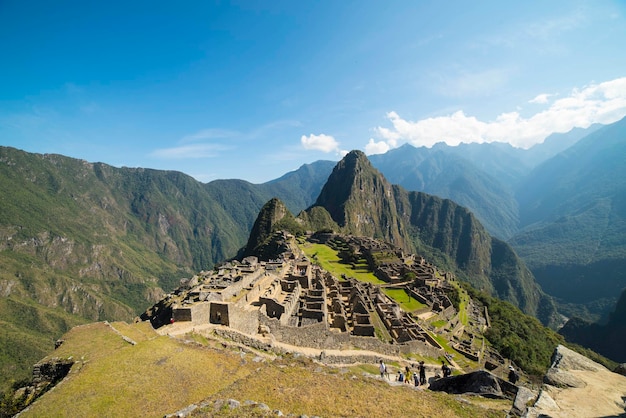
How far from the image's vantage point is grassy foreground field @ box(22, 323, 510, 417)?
33.7ft

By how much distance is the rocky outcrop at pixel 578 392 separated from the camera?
7820 mm

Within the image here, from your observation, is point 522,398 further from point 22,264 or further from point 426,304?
point 22,264

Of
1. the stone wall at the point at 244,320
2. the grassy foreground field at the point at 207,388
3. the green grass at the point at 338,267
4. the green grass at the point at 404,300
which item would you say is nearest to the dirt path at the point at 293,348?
the stone wall at the point at 244,320

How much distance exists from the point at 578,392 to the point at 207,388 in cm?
1240

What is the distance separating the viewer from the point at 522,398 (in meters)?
9.83

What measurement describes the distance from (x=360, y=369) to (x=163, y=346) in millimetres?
13438

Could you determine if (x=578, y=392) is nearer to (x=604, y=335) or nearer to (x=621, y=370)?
(x=621, y=370)

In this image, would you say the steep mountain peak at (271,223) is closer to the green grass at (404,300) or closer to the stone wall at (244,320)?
the green grass at (404,300)

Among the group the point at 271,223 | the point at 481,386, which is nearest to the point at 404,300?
the point at 481,386

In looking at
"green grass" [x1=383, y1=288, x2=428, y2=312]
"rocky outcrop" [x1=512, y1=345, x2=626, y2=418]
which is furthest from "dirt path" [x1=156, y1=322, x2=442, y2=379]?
"green grass" [x1=383, y1=288, x2=428, y2=312]

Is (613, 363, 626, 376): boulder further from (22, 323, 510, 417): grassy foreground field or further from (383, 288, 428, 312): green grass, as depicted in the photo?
(383, 288, 428, 312): green grass

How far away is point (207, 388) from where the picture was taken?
1170 centimetres

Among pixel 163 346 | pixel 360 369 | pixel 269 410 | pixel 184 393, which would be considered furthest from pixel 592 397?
pixel 163 346

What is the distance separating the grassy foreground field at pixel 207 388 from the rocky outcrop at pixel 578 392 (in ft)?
7.21
